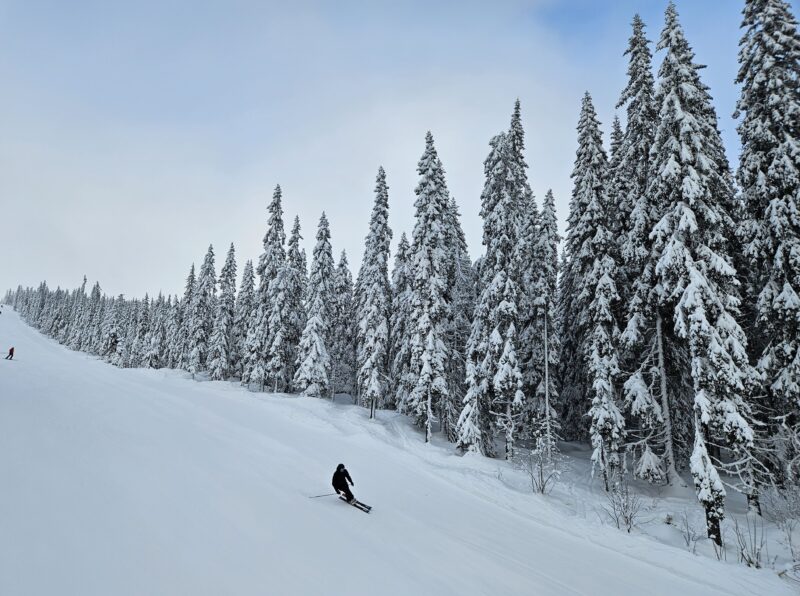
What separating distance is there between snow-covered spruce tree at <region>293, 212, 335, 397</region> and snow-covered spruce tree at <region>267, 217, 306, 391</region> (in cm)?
239

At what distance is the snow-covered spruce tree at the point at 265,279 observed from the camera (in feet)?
139

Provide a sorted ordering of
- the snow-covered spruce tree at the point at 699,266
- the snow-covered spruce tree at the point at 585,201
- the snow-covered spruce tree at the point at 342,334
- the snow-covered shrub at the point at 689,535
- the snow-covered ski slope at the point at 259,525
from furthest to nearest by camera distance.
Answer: the snow-covered spruce tree at the point at 342,334 < the snow-covered spruce tree at the point at 585,201 < the snow-covered spruce tree at the point at 699,266 < the snow-covered shrub at the point at 689,535 < the snow-covered ski slope at the point at 259,525

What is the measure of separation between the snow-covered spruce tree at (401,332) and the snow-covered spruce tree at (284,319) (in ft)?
32.0

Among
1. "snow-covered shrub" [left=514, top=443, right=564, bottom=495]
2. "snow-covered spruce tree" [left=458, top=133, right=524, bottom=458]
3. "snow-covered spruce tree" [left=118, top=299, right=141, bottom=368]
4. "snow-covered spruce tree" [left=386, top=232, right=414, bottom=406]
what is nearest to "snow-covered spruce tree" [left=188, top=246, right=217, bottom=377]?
"snow-covered spruce tree" [left=386, top=232, right=414, bottom=406]

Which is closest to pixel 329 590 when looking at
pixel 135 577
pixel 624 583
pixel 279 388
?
pixel 135 577

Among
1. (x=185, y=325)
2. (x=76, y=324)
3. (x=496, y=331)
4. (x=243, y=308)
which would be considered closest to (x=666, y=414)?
(x=496, y=331)

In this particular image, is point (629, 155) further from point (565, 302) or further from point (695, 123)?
point (565, 302)

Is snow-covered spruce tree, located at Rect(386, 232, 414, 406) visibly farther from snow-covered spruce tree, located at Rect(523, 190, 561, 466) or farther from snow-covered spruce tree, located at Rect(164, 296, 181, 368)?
snow-covered spruce tree, located at Rect(164, 296, 181, 368)

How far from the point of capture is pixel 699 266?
17156 millimetres

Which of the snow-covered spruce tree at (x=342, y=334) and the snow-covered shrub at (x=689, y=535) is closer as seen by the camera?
the snow-covered shrub at (x=689, y=535)

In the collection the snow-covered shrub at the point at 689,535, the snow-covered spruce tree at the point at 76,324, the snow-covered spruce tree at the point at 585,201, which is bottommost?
the snow-covered shrub at the point at 689,535

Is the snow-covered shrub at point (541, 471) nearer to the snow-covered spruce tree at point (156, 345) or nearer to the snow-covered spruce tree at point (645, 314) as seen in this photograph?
the snow-covered spruce tree at point (645, 314)

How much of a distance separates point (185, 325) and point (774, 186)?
220 ft

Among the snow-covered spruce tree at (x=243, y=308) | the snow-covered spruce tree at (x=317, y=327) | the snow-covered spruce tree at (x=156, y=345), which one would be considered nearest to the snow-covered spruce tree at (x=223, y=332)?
the snow-covered spruce tree at (x=243, y=308)
